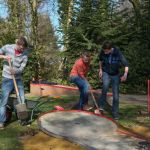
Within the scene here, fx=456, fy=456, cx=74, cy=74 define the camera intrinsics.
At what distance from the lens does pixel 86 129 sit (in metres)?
8.52

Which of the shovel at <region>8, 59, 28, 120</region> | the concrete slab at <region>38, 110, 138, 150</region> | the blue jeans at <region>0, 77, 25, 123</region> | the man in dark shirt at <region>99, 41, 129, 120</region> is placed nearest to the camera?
the concrete slab at <region>38, 110, 138, 150</region>

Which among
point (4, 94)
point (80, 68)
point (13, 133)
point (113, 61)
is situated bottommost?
point (13, 133)

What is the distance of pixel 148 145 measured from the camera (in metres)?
7.44

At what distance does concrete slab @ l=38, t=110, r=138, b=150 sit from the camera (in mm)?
7556

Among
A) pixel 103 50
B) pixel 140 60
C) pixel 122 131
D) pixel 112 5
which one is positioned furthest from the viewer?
pixel 112 5

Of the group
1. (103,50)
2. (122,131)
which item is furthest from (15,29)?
(122,131)

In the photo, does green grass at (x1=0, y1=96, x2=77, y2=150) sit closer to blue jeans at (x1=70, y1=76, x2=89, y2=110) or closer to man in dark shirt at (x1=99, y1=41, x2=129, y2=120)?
blue jeans at (x1=70, y1=76, x2=89, y2=110)

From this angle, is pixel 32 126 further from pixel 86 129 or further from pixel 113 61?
pixel 113 61

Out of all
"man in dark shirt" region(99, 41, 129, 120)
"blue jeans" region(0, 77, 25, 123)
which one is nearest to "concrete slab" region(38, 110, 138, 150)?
"blue jeans" region(0, 77, 25, 123)

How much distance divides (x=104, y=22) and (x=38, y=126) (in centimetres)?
1426

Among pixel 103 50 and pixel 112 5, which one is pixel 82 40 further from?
pixel 103 50

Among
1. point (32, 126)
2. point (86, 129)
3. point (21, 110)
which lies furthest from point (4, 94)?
point (86, 129)

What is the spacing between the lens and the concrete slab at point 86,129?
7.56m

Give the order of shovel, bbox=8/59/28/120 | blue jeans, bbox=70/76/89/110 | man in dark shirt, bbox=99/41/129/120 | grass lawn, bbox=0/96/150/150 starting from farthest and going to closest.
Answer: blue jeans, bbox=70/76/89/110 → man in dark shirt, bbox=99/41/129/120 → shovel, bbox=8/59/28/120 → grass lawn, bbox=0/96/150/150
